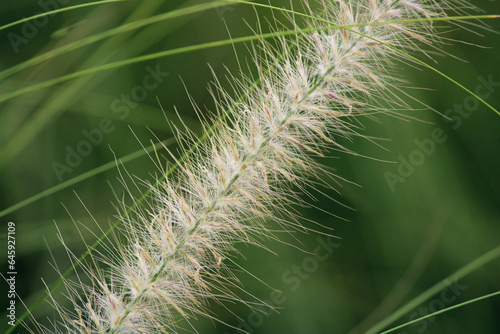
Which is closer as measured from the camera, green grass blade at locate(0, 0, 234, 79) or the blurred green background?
green grass blade at locate(0, 0, 234, 79)

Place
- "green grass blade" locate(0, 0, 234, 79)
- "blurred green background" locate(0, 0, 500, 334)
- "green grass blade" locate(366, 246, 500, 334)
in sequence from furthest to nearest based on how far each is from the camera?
1. "blurred green background" locate(0, 0, 500, 334)
2. "green grass blade" locate(366, 246, 500, 334)
3. "green grass blade" locate(0, 0, 234, 79)

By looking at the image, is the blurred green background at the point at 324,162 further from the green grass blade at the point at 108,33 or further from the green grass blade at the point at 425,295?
the green grass blade at the point at 108,33

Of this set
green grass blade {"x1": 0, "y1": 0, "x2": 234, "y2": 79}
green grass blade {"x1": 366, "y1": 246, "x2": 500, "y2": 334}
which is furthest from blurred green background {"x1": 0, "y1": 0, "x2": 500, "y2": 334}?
green grass blade {"x1": 0, "y1": 0, "x2": 234, "y2": 79}

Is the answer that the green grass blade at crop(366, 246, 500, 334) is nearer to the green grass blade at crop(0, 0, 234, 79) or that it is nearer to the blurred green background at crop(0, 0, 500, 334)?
the blurred green background at crop(0, 0, 500, 334)

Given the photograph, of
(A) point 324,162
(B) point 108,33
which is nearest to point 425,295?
(A) point 324,162

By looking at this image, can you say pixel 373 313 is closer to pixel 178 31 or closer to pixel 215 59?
pixel 215 59

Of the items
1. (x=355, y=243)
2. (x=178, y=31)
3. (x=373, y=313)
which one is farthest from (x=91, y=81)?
(x=373, y=313)

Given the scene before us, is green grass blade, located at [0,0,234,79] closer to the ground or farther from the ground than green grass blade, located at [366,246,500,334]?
farther from the ground

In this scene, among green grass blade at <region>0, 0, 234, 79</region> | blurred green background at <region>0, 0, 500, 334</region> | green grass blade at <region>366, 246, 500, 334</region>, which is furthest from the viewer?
blurred green background at <region>0, 0, 500, 334</region>
